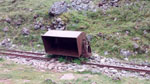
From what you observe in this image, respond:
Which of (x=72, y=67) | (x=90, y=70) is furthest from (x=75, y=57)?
(x=90, y=70)

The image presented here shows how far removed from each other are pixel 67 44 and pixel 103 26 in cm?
343

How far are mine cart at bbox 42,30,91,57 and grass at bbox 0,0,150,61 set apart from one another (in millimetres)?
1459

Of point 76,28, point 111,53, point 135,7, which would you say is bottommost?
point 111,53

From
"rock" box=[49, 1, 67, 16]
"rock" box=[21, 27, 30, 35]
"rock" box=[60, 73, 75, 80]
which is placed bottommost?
"rock" box=[60, 73, 75, 80]

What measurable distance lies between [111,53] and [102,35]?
5.70 feet

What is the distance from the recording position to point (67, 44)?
1190 centimetres

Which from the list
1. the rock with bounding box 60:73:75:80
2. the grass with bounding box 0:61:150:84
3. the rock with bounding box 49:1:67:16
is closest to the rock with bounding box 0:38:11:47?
the rock with bounding box 49:1:67:16

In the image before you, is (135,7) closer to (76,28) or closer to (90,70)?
(76,28)

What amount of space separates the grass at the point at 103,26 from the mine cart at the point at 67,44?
146 cm

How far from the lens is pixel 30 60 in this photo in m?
11.2

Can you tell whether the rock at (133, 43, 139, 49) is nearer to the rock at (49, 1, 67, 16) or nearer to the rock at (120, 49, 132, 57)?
the rock at (120, 49, 132, 57)

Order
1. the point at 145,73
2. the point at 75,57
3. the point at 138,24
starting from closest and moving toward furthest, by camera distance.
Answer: the point at 145,73, the point at 75,57, the point at 138,24

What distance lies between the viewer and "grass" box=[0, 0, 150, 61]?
11.8 meters

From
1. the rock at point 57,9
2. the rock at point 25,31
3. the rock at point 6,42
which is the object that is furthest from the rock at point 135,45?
the rock at point 6,42
